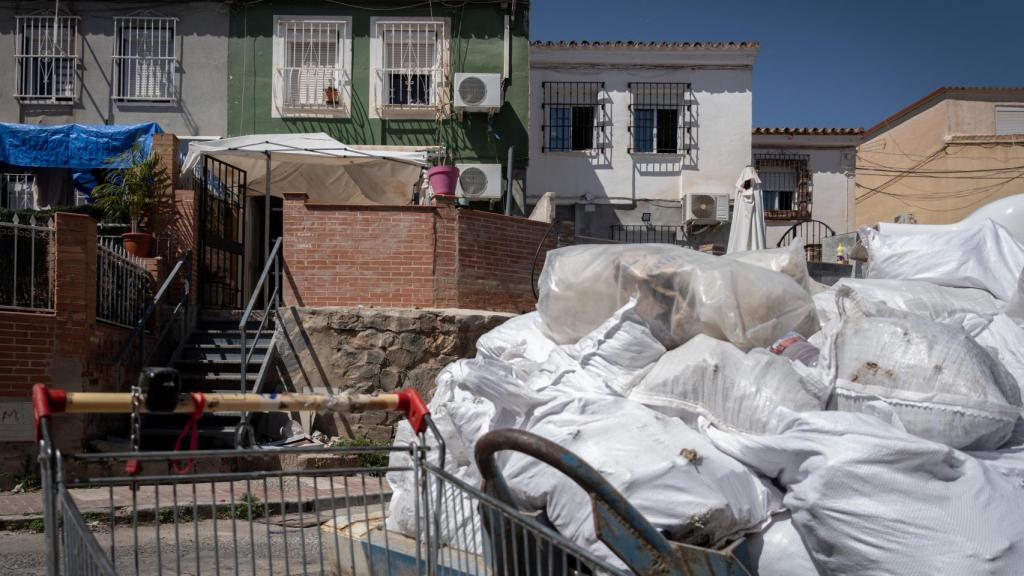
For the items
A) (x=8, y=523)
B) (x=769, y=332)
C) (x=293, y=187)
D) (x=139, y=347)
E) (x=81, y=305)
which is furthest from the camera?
(x=293, y=187)

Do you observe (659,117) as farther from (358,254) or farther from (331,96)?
(358,254)

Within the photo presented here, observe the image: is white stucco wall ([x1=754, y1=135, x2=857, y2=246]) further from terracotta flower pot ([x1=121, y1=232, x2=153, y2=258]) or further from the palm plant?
terracotta flower pot ([x1=121, y1=232, x2=153, y2=258])

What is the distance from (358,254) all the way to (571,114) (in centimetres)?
757

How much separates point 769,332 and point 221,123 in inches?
452

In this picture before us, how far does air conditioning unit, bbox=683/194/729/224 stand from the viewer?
1430 centimetres

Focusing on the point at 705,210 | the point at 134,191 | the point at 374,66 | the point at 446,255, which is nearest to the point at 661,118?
the point at 705,210

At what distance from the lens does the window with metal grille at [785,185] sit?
59.6ft

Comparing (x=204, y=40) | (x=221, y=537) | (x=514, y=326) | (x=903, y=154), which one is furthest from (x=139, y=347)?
(x=903, y=154)

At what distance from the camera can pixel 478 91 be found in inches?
520

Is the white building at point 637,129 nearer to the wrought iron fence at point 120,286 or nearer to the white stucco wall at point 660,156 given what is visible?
the white stucco wall at point 660,156

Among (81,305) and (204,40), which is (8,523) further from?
(204,40)

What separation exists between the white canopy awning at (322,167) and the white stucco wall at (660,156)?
3.93 metres

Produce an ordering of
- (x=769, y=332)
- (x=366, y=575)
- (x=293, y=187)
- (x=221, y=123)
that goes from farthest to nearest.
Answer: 1. (x=221, y=123)
2. (x=293, y=187)
3. (x=769, y=332)
4. (x=366, y=575)

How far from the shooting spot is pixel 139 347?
27.7 ft
